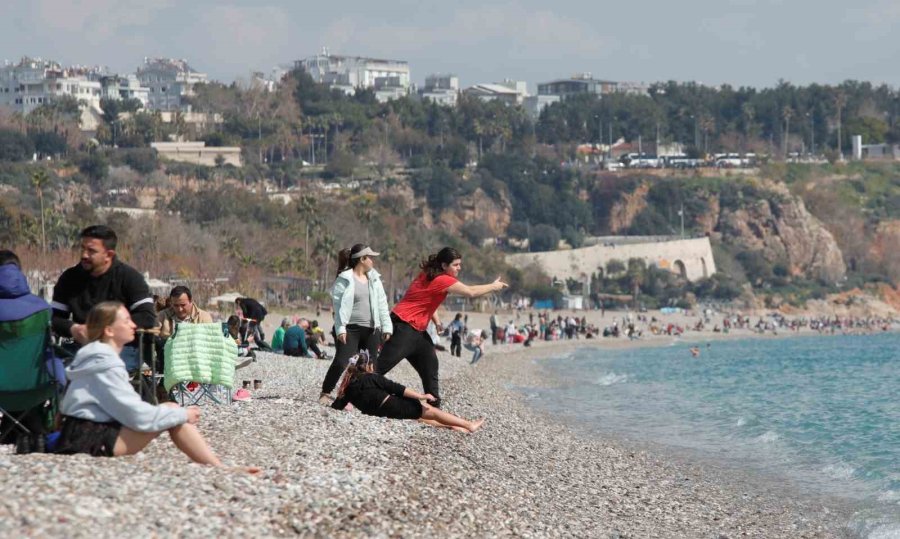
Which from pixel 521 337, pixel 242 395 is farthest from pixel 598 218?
pixel 242 395

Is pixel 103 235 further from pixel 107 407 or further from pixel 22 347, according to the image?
pixel 107 407

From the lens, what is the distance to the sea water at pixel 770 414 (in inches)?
552

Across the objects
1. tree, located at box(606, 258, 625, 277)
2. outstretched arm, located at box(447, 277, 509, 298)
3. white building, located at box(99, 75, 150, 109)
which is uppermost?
white building, located at box(99, 75, 150, 109)

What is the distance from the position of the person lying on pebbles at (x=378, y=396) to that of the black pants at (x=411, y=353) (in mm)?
190

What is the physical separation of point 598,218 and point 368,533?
116945 millimetres

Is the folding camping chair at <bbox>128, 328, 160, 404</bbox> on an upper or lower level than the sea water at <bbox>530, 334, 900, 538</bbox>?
upper

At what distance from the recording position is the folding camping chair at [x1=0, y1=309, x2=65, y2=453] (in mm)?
8133

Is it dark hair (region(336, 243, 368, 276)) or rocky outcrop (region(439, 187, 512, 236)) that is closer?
dark hair (region(336, 243, 368, 276))

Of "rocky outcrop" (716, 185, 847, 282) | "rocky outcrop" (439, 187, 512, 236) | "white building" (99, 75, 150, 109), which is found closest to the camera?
"rocky outcrop" (439, 187, 512, 236)

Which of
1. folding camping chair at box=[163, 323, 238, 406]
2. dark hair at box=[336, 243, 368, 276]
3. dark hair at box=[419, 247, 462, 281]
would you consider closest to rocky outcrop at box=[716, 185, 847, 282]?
dark hair at box=[336, 243, 368, 276]

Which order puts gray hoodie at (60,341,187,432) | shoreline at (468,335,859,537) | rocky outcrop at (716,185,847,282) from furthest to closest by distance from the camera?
1. rocky outcrop at (716,185,847,282)
2. shoreline at (468,335,859,537)
3. gray hoodie at (60,341,187,432)

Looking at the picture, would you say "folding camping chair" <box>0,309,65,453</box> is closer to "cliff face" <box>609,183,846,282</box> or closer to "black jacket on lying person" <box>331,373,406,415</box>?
"black jacket on lying person" <box>331,373,406,415</box>

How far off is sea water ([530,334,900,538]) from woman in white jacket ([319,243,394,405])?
4.10m

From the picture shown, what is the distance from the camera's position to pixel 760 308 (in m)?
99.8
